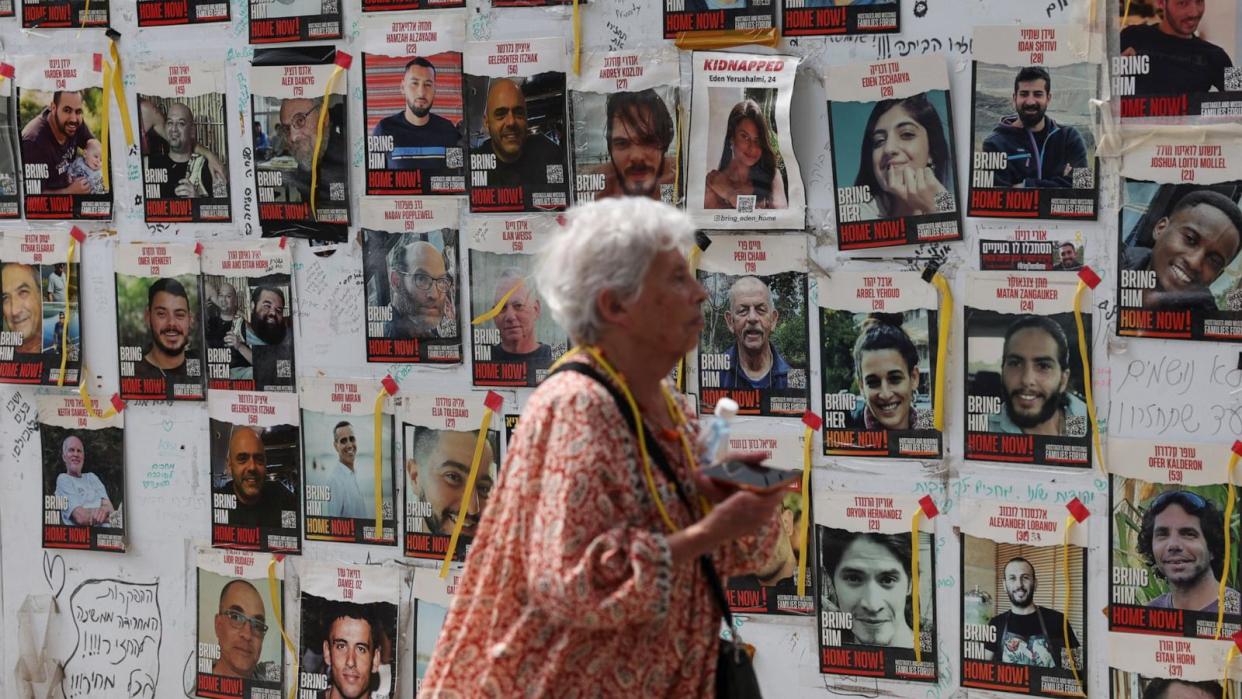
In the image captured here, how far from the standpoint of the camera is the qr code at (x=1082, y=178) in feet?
13.1

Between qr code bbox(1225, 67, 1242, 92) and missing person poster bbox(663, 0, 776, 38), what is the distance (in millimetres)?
1205

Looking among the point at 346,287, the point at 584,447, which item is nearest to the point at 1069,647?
the point at 584,447

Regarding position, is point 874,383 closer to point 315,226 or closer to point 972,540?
point 972,540

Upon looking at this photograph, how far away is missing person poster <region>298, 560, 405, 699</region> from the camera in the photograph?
4938 mm

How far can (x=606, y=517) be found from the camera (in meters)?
2.63

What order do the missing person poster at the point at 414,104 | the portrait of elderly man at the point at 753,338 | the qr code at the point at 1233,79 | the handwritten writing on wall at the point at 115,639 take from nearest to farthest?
the qr code at the point at 1233,79 → the portrait of elderly man at the point at 753,338 → the missing person poster at the point at 414,104 → the handwritten writing on wall at the point at 115,639

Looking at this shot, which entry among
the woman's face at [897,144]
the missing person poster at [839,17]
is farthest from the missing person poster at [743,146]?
the woman's face at [897,144]

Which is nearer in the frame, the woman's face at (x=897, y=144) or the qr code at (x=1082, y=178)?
the qr code at (x=1082, y=178)

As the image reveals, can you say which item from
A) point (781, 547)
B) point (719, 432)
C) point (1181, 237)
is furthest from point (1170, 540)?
point (719, 432)

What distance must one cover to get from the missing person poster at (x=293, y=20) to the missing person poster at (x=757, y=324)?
144 cm

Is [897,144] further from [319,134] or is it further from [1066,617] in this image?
[319,134]

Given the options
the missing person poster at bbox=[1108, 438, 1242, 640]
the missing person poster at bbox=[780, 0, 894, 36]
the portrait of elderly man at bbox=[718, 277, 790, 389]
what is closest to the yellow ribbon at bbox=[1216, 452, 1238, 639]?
the missing person poster at bbox=[1108, 438, 1242, 640]

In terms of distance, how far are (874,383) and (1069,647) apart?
890mm

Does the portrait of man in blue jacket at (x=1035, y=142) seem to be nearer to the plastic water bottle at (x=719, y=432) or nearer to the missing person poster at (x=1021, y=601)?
the missing person poster at (x=1021, y=601)
